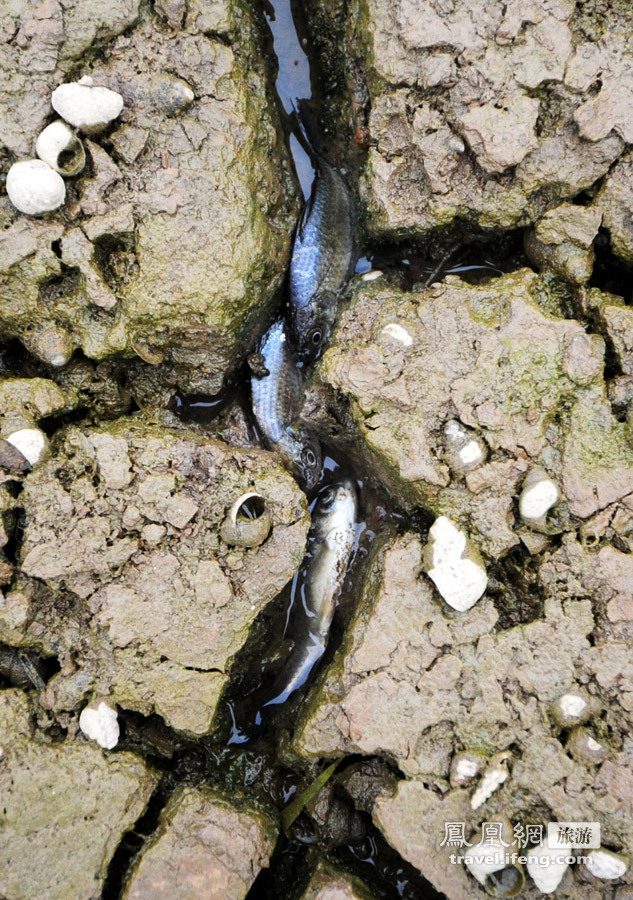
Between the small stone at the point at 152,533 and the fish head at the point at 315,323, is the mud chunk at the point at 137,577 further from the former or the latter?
the fish head at the point at 315,323

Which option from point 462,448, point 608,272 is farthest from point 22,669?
point 608,272

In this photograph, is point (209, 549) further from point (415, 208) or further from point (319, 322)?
point (415, 208)

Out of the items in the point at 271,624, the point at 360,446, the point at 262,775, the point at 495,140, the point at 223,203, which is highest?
the point at 495,140


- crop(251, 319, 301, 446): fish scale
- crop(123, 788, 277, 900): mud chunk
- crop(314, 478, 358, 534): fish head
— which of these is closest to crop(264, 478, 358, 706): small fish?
crop(314, 478, 358, 534): fish head

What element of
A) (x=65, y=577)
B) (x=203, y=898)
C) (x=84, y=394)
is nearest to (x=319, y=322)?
(x=84, y=394)

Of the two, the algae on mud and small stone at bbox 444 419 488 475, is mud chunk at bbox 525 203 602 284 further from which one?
the algae on mud

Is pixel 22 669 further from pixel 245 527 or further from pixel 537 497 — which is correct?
pixel 537 497
